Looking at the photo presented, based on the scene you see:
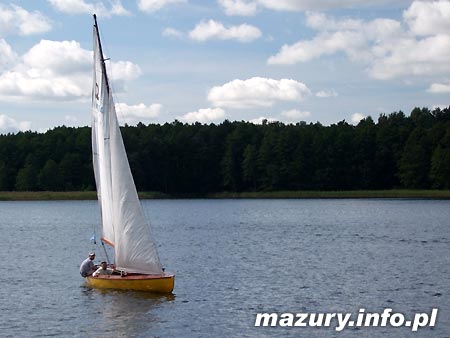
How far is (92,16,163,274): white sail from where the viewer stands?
32812mm

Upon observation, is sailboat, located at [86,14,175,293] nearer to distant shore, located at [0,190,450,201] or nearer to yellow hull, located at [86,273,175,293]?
yellow hull, located at [86,273,175,293]

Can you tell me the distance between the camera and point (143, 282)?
32.8 meters

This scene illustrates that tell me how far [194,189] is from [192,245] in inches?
3986

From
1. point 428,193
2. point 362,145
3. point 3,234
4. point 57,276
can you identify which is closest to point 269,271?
point 57,276

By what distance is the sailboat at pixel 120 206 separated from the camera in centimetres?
3278

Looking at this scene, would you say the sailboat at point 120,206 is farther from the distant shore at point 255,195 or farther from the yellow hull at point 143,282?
the distant shore at point 255,195

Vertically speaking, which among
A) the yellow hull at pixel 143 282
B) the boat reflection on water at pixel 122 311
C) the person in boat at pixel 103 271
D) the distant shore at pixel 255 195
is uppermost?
the distant shore at pixel 255 195

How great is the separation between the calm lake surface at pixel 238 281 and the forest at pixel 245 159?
73.3 metres

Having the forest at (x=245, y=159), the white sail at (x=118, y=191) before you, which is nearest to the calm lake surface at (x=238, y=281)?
the white sail at (x=118, y=191)

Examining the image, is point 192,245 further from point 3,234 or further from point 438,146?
point 438,146

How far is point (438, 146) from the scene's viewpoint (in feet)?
451

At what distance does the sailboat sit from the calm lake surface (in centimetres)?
80

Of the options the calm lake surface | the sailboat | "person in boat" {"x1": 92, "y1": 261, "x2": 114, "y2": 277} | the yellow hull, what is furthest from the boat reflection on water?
"person in boat" {"x1": 92, "y1": 261, "x2": 114, "y2": 277}

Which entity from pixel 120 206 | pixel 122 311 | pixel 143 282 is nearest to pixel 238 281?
pixel 143 282
